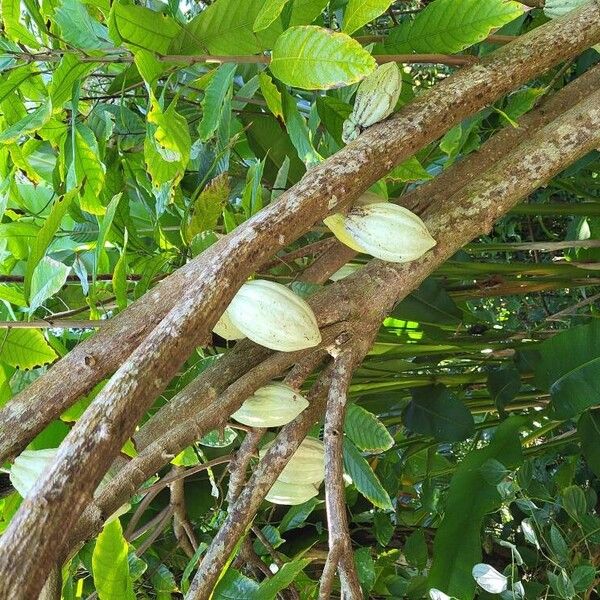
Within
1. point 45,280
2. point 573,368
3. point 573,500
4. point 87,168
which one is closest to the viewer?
point 45,280

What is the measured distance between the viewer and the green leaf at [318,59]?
587 millimetres

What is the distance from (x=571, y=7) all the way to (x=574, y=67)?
490 millimetres

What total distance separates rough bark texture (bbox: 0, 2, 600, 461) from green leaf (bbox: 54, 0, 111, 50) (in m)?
0.25

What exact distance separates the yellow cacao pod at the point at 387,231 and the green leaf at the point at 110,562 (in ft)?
0.98

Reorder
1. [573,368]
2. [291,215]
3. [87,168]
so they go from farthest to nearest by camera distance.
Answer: [573,368] → [87,168] → [291,215]

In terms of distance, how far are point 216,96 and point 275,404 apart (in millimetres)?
297

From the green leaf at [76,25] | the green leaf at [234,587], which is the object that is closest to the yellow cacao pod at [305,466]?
the green leaf at [234,587]

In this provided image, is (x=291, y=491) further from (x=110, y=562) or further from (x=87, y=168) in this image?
(x=87, y=168)

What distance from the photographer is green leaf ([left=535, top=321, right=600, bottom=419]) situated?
3.13 feet

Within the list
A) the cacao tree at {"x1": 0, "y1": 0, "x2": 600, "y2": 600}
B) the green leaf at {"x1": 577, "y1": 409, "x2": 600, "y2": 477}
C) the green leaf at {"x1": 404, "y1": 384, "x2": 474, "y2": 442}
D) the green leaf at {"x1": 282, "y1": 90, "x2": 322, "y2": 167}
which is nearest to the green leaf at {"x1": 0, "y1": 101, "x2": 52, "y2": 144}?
the cacao tree at {"x1": 0, "y1": 0, "x2": 600, "y2": 600}

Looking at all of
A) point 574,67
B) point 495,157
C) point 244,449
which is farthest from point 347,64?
point 574,67

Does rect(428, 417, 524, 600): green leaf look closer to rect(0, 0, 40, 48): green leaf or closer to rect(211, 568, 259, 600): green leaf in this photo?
rect(211, 568, 259, 600): green leaf

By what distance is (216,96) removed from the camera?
72 centimetres

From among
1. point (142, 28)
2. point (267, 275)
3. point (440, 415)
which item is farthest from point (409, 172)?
point (440, 415)
